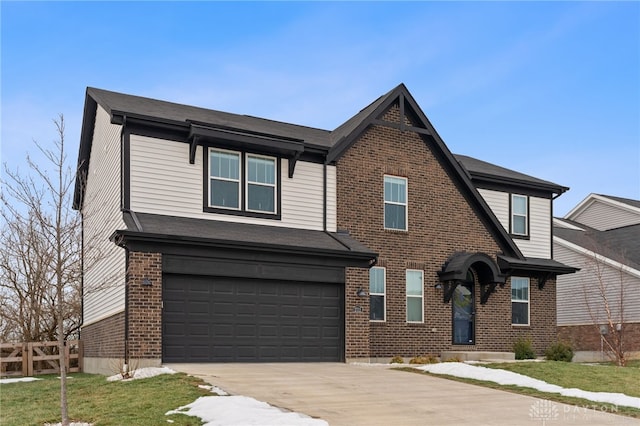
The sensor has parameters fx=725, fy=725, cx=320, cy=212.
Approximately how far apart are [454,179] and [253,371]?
11467mm

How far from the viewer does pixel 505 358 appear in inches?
901

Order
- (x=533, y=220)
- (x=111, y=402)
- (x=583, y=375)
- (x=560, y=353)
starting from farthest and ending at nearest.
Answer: (x=533, y=220) → (x=560, y=353) → (x=583, y=375) → (x=111, y=402)

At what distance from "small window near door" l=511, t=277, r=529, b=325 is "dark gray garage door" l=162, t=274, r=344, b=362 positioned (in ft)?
27.2

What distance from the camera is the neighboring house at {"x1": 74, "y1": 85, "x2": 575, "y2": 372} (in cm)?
1845

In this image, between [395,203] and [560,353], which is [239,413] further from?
[560,353]

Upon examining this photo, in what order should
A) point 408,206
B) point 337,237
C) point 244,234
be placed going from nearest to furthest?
point 244,234 < point 337,237 < point 408,206

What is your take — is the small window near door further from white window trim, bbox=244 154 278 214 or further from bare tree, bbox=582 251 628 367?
white window trim, bbox=244 154 278 214

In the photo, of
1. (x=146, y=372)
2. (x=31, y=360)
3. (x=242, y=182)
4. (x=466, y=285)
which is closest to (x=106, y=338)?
(x=31, y=360)

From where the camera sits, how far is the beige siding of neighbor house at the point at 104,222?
19.3 metres

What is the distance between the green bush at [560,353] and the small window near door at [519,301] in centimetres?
159

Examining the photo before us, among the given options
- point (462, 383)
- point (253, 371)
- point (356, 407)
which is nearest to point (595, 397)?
point (462, 383)

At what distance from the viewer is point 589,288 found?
3331 centimetres

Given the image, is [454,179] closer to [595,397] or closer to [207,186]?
[207,186]

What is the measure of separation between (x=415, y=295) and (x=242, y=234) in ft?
22.4
